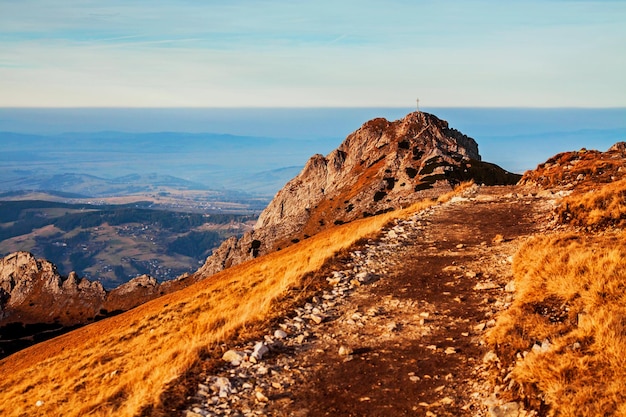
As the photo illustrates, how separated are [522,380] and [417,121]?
105m

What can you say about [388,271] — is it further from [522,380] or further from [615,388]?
[615,388]

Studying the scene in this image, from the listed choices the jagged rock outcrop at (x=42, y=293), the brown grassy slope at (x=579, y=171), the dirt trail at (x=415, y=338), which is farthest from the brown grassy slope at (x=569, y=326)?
the jagged rock outcrop at (x=42, y=293)

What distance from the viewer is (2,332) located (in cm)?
9731

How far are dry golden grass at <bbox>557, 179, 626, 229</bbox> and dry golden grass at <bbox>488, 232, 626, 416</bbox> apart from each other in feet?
12.6

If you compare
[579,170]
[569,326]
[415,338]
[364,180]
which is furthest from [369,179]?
[569,326]

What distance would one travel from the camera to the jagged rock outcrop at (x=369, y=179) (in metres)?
82.1

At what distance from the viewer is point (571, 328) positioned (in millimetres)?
10922

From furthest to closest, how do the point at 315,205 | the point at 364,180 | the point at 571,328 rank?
the point at 315,205 < the point at 364,180 < the point at 571,328

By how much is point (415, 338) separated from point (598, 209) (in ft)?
42.6

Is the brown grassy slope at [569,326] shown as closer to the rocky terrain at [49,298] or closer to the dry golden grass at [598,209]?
the dry golden grass at [598,209]

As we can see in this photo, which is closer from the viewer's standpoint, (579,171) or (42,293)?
(579,171)

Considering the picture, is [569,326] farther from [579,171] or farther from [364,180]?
[364,180]

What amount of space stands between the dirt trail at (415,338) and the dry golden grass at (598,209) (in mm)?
2197

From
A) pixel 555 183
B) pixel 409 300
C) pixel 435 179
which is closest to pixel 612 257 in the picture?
pixel 409 300
